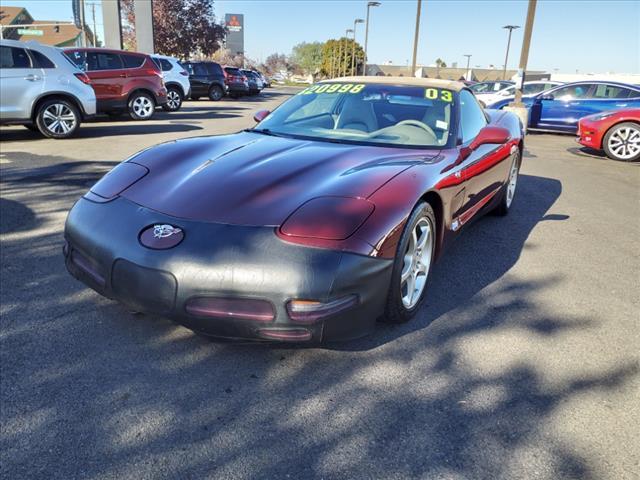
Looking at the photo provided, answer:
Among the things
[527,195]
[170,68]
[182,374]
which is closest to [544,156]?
[527,195]

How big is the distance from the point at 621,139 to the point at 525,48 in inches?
246

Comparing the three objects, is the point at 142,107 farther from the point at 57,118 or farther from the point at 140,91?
the point at 57,118

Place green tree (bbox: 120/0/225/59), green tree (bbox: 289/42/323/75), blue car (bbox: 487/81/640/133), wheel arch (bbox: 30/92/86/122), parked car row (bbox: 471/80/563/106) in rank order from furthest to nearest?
green tree (bbox: 289/42/323/75) < green tree (bbox: 120/0/225/59) < parked car row (bbox: 471/80/563/106) < blue car (bbox: 487/81/640/133) < wheel arch (bbox: 30/92/86/122)

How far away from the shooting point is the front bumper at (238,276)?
7.21ft

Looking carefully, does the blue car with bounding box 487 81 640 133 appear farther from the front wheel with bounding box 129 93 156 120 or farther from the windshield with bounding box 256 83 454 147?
the windshield with bounding box 256 83 454 147

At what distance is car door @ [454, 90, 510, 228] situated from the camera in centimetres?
360

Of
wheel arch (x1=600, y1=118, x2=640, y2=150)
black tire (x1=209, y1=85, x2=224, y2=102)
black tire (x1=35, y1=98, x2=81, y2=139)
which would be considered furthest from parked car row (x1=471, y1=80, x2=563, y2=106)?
black tire (x1=35, y1=98, x2=81, y2=139)

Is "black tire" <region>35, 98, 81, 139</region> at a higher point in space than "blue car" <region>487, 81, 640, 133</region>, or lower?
lower

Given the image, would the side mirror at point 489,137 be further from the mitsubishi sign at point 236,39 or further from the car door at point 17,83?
the mitsubishi sign at point 236,39

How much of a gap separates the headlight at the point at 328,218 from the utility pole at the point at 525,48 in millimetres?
12664

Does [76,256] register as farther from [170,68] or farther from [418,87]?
[170,68]

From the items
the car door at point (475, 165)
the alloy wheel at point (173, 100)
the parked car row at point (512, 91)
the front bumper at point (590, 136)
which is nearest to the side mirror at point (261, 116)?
the car door at point (475, 165)

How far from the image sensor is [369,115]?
386 cm

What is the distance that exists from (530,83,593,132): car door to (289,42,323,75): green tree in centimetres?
8693
